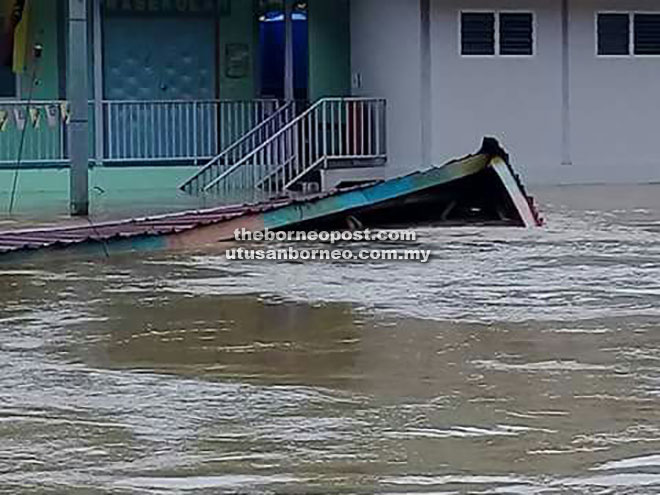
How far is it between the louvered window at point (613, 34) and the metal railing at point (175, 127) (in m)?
5.70

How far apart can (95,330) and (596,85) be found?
1710cm

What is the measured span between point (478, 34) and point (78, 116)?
8272mm

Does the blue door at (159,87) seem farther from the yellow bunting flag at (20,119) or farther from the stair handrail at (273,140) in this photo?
the yellow bunting flag at (20,119)

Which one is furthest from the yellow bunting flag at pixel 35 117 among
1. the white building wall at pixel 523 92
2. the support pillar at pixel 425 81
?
the support pillar at pixel 425 81

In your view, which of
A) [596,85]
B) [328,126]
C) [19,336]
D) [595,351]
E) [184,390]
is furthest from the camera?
[596,85]

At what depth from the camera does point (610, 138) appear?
83.9 feet

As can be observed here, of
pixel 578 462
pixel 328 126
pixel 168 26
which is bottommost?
pixel 578 462

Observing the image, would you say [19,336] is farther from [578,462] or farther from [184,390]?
[578,462]

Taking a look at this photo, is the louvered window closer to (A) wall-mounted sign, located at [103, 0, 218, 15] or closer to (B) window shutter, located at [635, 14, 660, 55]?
(B) window shutter, located at [635, 14, 660, 55]

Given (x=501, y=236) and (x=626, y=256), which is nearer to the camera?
(x=626, y=256)

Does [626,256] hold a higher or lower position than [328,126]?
lower

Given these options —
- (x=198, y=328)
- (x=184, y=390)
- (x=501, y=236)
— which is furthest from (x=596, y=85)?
(x=184, y=390)

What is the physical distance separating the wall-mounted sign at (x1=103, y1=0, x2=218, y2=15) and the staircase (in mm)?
2272

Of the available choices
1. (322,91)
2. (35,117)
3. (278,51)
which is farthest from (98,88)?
(322,91)
